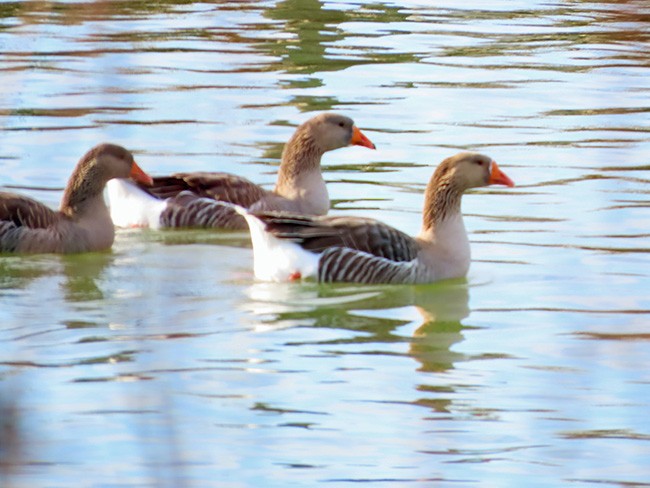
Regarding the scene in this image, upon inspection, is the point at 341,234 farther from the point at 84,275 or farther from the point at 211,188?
the point at 211,188

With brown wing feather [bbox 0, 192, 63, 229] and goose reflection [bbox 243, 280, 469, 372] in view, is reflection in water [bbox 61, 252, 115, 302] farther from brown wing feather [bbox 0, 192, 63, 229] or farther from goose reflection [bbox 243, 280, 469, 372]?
goose reflection [bbox 243, 280, 469, 372]

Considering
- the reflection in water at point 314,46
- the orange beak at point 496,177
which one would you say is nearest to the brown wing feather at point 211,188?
the orange beak at point 496,177

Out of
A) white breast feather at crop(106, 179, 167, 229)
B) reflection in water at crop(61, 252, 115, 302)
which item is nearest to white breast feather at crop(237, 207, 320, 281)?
reflection in water at crop(61, 252, 115, 302)

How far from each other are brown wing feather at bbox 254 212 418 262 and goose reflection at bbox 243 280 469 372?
10.2 inches

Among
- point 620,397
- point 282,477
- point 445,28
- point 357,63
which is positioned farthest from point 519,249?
point 445,28

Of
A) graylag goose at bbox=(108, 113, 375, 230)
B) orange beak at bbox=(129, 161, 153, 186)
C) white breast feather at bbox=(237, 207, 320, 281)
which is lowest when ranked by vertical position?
white breast feather at bbox=(237, 207, 320, 281)

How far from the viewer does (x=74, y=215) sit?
11.8 metres

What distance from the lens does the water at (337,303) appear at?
666 cm

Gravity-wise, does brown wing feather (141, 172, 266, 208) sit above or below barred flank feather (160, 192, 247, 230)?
above

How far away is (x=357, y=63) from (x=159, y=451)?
1775 cm

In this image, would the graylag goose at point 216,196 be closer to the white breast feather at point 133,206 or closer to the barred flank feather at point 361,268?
the white breast feather at point 133,206

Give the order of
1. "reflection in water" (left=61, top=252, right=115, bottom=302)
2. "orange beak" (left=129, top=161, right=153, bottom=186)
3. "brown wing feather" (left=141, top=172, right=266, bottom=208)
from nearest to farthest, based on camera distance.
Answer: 1. "reflection in water" (left=61, top=252, right=115, bottom=302)
2. "orange beak" (left=129, top=161, right=153, bottom=186)
3. "brown wing feather" (left=141, top=172, right=266, bottom=208)

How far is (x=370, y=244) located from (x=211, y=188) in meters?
2.15

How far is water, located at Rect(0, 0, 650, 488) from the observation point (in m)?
6.66
